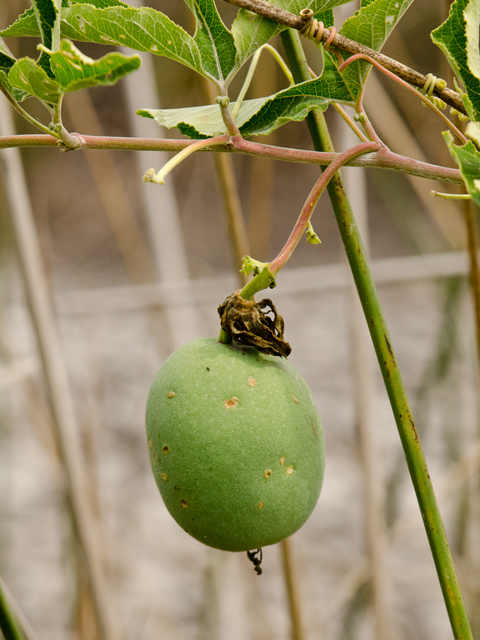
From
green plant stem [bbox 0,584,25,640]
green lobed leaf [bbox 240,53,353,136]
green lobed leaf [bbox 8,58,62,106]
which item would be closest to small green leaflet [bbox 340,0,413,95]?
Answer: green lobed leaf [bbox 240,53,353,136]

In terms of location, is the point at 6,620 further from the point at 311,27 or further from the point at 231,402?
the point at 311,27

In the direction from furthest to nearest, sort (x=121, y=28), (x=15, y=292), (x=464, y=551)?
(x=15, y=292), (x=464, y=551), (x=121, y=28)

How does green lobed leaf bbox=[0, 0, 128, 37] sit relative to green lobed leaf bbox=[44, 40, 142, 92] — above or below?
above

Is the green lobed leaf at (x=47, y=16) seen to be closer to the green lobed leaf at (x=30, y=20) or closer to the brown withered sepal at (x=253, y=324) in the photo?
the green lobed leaf at (x=30, y=20)

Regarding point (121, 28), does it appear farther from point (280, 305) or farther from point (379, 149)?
point (280, 305)

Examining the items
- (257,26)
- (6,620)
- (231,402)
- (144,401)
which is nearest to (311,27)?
(257,26)

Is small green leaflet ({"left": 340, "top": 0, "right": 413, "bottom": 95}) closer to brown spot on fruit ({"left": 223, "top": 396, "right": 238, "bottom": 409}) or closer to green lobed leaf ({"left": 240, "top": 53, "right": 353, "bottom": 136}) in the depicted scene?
green lobed leaf ({"left": 240, "top": 53, "right": 353, "bottom": 136})

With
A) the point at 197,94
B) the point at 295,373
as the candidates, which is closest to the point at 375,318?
the point at 295,373
